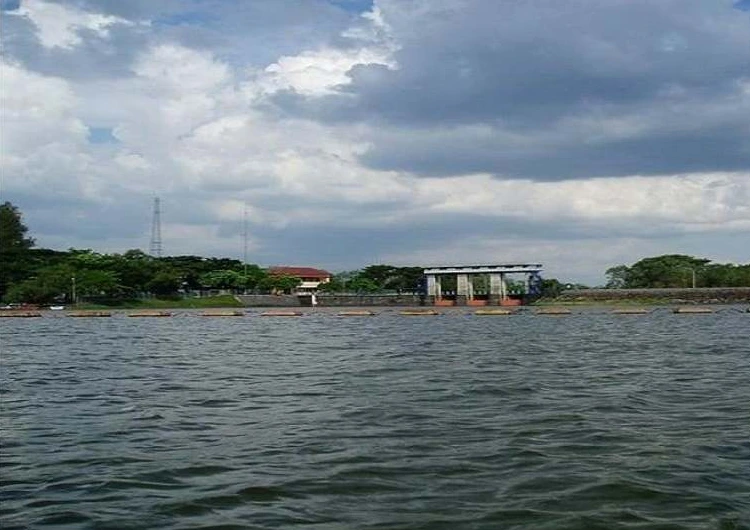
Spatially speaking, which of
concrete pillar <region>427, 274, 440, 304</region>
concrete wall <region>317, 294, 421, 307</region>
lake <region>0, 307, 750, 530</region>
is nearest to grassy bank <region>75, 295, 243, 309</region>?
concrete wall <region>317, 294, 421, 307</region>

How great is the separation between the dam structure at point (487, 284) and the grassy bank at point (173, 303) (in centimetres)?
2884

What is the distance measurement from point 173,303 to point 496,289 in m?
46.2

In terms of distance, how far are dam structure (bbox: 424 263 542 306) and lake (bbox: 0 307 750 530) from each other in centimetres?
10199

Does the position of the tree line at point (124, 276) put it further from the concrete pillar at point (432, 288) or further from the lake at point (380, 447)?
the lake at point (380, 447)

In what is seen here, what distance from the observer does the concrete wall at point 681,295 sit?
11806 centimetres

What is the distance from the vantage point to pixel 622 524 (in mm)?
7473

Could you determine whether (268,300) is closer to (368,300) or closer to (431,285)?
(368,300)

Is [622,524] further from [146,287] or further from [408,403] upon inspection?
[146,287]

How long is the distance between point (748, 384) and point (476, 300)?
113298 mm

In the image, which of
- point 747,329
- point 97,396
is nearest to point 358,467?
point 97,396

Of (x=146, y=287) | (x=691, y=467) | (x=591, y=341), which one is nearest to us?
(x=691, y=467)

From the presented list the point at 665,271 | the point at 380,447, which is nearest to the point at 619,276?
the point at 665,271

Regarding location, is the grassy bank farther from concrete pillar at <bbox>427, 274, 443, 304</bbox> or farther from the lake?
the lake

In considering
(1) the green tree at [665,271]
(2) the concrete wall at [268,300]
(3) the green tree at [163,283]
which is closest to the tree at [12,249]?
(3) the green tree at [163,283]
